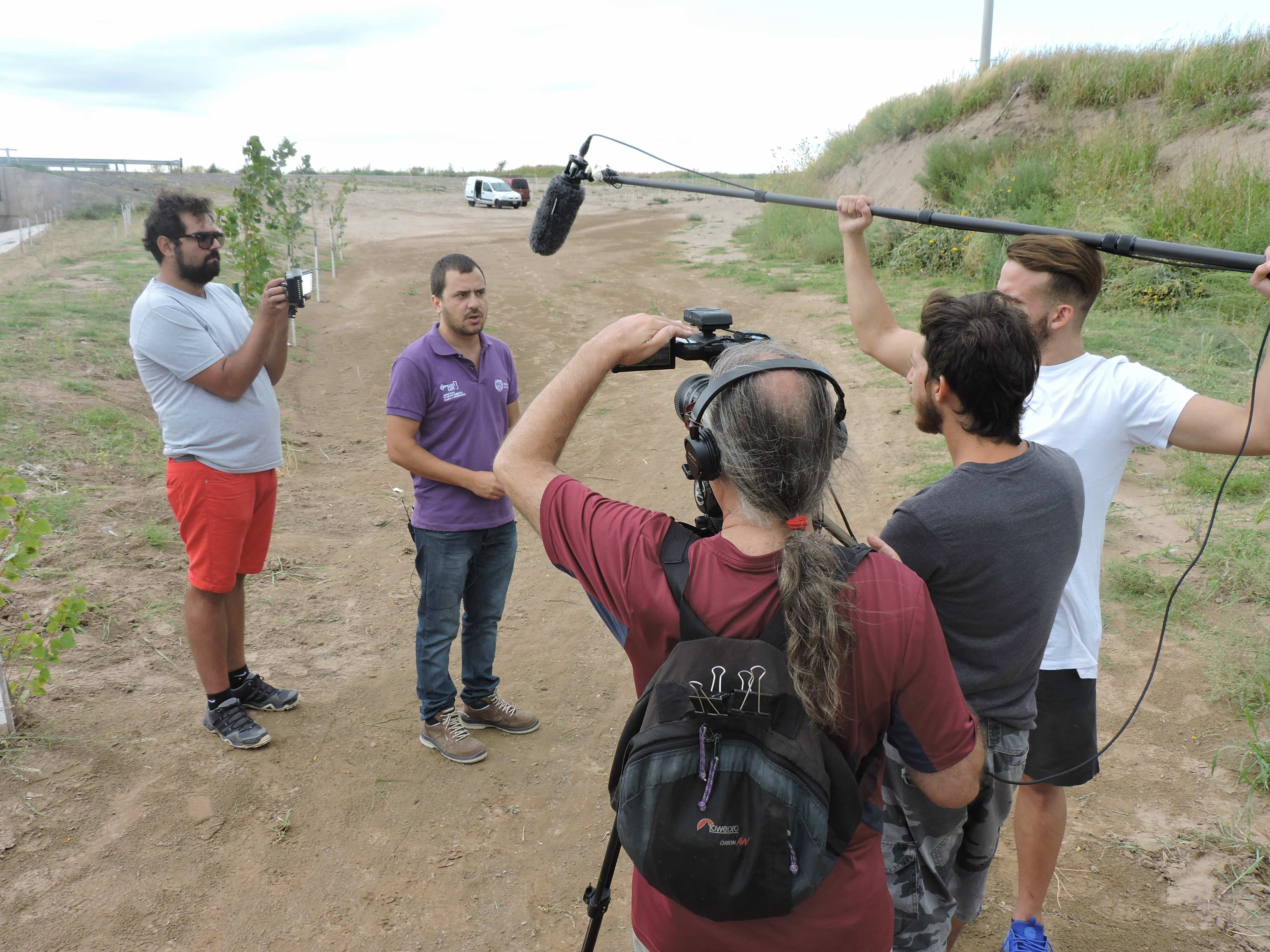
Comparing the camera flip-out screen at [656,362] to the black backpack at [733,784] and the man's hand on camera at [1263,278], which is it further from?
the man's hand on camera at [1263,278]

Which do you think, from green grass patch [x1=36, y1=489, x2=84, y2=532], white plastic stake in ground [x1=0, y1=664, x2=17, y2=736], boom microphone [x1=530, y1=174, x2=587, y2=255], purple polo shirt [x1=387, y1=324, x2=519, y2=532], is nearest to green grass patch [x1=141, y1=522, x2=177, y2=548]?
green grass patch [x1=36, y1=489, x2=84, y2=532]

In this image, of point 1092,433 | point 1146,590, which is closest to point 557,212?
point 1092,433

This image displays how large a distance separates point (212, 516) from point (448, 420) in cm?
108

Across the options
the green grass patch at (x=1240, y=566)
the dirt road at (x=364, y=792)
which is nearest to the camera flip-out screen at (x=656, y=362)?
the dirt road at (x=364, y=792)

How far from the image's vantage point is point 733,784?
1344 mm

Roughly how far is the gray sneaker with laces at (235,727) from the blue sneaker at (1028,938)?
3063 mm

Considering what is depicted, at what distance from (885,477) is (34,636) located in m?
5.43

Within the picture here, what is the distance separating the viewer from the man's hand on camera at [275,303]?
3533 mm

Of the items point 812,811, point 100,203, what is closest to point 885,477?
point 812,811

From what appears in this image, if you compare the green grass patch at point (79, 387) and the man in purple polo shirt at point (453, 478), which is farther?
the green grass patch at point (79, 387)

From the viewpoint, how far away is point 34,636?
3.66 meters

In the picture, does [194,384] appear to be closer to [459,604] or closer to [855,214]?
[459,604]

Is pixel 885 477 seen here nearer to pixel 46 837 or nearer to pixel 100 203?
pixel 46 837

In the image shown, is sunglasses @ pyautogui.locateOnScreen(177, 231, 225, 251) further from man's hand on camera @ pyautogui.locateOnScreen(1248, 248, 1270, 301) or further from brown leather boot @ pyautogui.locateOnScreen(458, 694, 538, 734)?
man's hand on camera @ pyautogui.locateOnScreen(1248, 248, 1270, 301)
